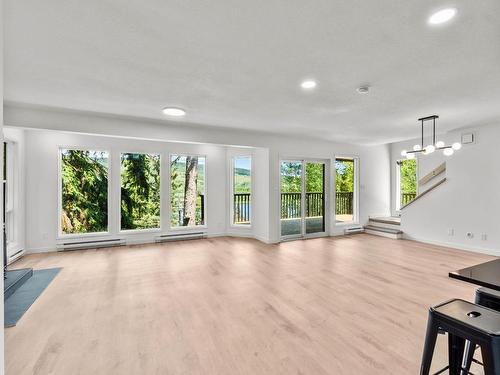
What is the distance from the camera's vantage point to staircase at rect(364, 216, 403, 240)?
6.53 metres

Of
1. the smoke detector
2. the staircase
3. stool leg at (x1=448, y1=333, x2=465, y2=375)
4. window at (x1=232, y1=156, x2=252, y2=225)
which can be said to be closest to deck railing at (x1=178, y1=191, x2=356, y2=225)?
window at (x1=232, y1=156, x2=252, y2=225)

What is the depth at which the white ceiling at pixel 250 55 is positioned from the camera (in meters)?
1.78

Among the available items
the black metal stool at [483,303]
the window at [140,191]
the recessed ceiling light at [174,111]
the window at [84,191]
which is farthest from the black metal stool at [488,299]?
the window at [84,191]

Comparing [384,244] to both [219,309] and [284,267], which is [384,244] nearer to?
[284,267]

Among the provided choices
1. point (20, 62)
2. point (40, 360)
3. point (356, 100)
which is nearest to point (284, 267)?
point (356, 100)

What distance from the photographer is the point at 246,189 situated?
6750mm

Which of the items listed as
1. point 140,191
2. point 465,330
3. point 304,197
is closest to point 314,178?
point 304,197

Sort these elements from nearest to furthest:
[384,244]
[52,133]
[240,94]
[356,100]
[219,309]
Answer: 1. [219,309]
2. [240,94]
3. [356,100]
4. [52,133]
5. [384,244]

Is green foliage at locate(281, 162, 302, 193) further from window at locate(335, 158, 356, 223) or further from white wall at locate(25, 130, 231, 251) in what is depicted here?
white wall at locate(25, 130, 231, 251)

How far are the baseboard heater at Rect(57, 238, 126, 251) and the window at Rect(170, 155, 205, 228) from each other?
117 centimetres

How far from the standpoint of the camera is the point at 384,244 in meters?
5.89

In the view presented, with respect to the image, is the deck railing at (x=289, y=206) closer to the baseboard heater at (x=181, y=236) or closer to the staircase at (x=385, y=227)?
the baseboard heater at (x=181, y=236)

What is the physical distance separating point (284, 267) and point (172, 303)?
1911 millimetres

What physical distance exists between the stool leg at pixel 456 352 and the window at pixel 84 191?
230 inches
